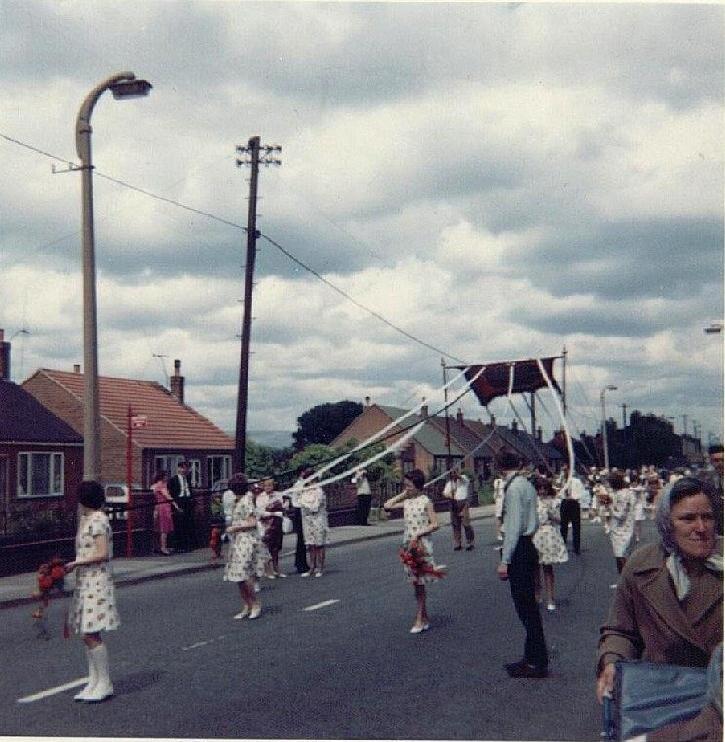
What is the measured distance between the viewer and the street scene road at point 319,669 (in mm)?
6672

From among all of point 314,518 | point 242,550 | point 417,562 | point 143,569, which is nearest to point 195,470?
point 143,569

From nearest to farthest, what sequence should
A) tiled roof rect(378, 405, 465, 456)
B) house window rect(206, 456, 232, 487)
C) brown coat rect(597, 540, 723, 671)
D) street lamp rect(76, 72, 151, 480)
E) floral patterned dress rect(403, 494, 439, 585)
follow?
1. brown coat rect(597, 540, 723, 671)
2. floral patterned dress rect(403, 494, 439, 585)
3. street lamp rect(76, 72, 151, 480)
4. house window rect(206, 456, 232, 487)
5. tiled roof rect(378, 405, 465, 456)

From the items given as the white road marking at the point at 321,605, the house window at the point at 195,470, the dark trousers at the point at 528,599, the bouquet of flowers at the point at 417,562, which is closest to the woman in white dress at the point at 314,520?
the white road marking at the point at 321,605

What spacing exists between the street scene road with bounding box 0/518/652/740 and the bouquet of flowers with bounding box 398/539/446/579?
616 mm

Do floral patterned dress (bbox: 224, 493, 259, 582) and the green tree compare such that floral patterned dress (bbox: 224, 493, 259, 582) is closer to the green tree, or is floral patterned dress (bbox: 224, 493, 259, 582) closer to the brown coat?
the brown coat

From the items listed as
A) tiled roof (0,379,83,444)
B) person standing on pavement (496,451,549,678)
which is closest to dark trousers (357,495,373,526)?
tiled roof (0,379,83,444)

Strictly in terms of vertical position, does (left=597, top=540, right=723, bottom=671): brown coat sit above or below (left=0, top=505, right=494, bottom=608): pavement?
above

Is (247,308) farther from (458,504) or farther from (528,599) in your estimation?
(528,599)

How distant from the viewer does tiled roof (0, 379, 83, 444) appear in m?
31.1

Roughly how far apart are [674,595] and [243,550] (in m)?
8.37

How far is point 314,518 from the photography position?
16672 millimetres

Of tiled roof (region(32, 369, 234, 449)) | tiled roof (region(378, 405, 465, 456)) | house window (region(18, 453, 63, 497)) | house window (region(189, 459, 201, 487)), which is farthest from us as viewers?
tiled roof (region(378, 405, 465, 456))

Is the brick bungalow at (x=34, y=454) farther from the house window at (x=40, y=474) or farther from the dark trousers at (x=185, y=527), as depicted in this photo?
the dark trousers at (x=185, y=527)

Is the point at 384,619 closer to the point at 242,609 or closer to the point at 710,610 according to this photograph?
the point at 242,609
